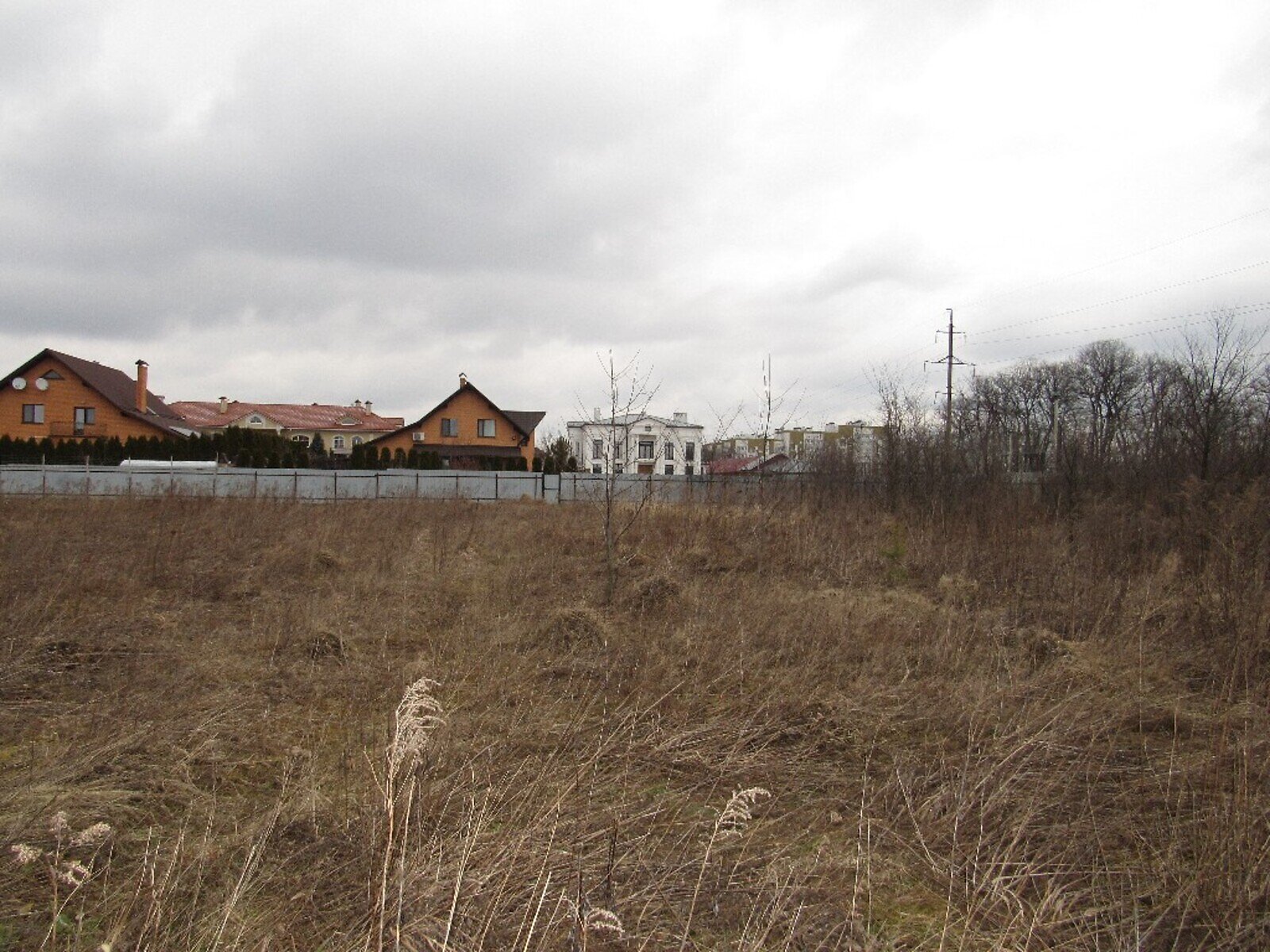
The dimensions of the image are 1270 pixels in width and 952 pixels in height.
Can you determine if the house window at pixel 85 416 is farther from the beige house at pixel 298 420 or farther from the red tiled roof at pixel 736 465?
the red tiled roof at pixel 736 465

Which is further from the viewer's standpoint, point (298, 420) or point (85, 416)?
point (298, 420)

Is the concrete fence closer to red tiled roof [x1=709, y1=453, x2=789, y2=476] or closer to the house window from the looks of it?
red tiled roof [x1=709, y1=453, x2=789, y2=476]

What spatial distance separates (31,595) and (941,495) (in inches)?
506

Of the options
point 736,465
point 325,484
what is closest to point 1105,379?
point 736,465

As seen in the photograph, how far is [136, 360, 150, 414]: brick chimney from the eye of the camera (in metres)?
40.2

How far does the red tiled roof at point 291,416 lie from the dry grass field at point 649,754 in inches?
1969

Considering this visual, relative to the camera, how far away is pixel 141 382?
40.2m

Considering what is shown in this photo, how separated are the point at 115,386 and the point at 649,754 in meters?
45.2

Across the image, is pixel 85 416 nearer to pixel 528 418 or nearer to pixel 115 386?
pixel 115 386

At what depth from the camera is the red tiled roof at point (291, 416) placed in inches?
2190

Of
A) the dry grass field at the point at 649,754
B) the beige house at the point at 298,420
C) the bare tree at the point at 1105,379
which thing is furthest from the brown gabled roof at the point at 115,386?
the bare tree at the point at 1105,379

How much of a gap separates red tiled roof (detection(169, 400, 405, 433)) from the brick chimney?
528 inches

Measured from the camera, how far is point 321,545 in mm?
11477

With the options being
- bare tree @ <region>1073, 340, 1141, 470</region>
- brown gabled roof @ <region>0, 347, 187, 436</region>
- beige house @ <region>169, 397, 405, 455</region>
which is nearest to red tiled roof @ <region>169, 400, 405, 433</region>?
beige house @ <region>169, 397, 405, 455</region>
